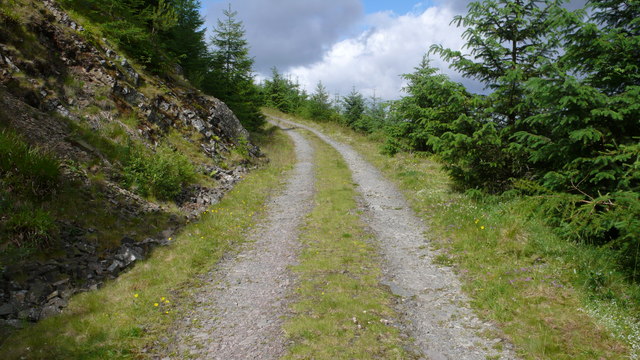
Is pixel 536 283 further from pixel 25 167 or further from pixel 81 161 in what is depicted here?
pixel 81 161

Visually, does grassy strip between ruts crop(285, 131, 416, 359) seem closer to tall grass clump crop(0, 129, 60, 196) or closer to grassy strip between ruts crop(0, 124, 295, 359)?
grassy strip between ruts crop(0, 124, 295, 359)

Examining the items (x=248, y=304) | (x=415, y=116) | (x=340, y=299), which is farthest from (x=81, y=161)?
(x=415, y=116)

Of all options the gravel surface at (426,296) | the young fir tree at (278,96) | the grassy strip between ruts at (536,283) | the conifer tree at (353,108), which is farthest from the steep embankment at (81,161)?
the young fir tree at (278,96)

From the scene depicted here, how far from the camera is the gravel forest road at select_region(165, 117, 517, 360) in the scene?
5.48 m

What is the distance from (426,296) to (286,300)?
302cm

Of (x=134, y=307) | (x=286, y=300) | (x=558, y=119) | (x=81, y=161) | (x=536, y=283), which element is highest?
(x=558, y=119)

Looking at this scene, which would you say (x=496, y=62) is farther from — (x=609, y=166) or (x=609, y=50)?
(x=609, y=166)

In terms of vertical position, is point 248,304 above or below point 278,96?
below

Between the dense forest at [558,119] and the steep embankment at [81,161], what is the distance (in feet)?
33.8

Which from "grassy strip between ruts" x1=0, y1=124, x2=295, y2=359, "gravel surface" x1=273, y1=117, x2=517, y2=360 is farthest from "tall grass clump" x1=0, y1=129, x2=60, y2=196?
"gravel surface" x1=273, y1=117, x2=517, y2=360

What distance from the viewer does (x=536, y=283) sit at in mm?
6707

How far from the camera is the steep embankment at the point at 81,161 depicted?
6777 millimetres

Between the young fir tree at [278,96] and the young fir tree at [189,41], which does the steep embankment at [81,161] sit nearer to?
the young fir tree at [189,41]

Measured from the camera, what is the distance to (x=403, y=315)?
637 centimetres
